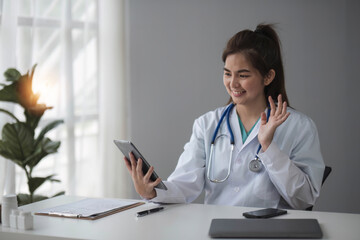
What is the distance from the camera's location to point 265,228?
158 cm

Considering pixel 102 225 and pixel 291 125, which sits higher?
pixel 291 125

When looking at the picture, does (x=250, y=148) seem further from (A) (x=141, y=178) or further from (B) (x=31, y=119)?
(B) (x=31, y=119)

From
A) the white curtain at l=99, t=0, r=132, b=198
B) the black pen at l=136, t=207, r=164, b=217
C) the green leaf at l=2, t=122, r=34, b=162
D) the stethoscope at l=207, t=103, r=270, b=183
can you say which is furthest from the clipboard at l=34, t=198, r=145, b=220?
the white curtain at l=99, t=0, r=132, b=198

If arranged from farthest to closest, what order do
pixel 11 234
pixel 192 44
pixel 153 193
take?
pixel 192 44, pixel 153 193, pixel 11 234

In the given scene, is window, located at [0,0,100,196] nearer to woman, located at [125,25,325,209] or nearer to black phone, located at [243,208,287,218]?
woman, located at [125,25,325,209]

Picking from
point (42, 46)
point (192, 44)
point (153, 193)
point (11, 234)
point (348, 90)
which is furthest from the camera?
point (192, 44)

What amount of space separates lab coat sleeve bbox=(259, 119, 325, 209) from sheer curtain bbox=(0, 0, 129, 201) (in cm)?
169

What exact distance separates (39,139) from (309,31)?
2290 mm

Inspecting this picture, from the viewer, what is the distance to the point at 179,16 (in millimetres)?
4348

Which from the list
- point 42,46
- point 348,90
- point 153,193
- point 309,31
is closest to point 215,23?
point 309,31

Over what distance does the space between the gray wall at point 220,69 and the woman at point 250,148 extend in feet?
5.92

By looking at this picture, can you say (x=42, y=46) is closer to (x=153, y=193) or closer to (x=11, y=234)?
(x=153, y=193)

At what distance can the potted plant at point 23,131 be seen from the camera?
3.00m

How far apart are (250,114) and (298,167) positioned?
359 millimetres
